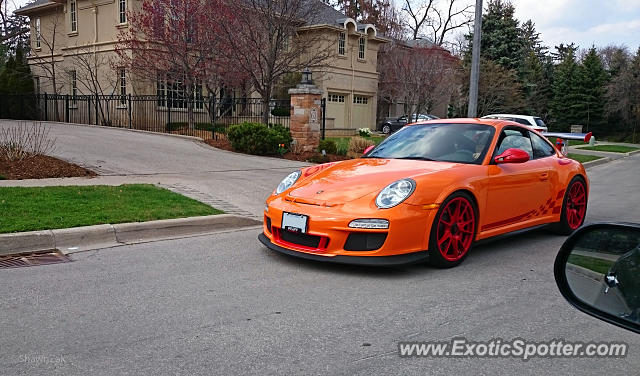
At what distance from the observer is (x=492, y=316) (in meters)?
4.13

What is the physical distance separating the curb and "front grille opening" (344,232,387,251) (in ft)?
8.52

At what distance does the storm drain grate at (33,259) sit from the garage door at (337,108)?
28020 mm

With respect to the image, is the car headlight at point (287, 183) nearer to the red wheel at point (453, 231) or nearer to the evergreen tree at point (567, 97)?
the red wheel at point (453, 231)

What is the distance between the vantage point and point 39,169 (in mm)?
10172

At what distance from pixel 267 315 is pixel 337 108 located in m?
30.5

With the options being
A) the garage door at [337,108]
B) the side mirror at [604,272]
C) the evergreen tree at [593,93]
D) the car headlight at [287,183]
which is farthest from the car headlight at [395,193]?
the evergreen tree at [593,93]

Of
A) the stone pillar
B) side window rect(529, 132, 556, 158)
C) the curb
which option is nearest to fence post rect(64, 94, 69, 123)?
the stone pillar

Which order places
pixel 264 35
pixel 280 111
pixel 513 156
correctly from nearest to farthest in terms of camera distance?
1. pixel 513 156
2. pixel 264 35
3. pixel 280 111

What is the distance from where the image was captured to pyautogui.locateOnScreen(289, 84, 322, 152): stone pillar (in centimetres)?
1580

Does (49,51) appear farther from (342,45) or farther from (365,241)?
(365,241)

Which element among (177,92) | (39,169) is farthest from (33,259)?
(177,92)


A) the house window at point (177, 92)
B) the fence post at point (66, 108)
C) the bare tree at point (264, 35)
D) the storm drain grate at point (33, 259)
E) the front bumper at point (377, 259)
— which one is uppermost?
the bare tree at point (264, 35)

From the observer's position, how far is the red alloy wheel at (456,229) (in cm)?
536

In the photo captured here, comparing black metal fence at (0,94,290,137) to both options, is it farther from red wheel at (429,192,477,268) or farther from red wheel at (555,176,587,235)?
red wheel at (429,192,477,268)
